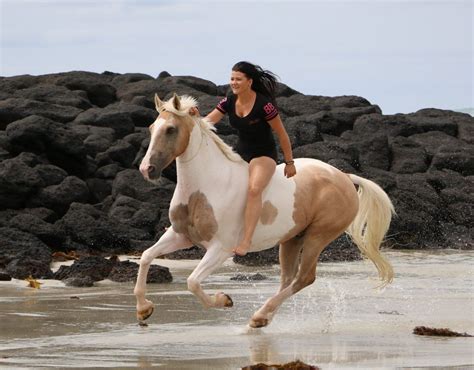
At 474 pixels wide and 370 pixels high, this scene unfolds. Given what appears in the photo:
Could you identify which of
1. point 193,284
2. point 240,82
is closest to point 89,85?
point 240,82

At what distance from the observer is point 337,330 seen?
10.6 m

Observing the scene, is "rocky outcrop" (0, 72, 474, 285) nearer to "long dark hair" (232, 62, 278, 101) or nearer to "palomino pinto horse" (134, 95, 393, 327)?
"palomino pinto horse" (134, 95, 393, 327)

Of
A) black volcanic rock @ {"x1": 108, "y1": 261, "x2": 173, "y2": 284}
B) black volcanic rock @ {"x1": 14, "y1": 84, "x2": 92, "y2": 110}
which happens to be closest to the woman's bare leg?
black volcanic rock @ {"x1": 108, "y1": 261, "x2": 173, "y2": 284}

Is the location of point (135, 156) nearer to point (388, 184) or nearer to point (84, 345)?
point (388, 184)

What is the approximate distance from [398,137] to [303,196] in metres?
24.0

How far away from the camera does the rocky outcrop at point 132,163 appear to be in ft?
66.7

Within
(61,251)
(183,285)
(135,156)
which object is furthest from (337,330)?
(135,156)

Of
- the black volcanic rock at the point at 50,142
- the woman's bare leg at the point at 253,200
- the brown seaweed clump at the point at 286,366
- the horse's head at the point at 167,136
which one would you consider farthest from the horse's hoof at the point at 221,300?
the black volcanic rock at the point at 50,142

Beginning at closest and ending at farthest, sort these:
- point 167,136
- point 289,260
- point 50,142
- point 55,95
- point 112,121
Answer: point 167,136 → point 289,260 → point 50,142 → point 112,121 → point 55,95

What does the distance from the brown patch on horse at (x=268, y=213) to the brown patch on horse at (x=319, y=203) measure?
25 cm

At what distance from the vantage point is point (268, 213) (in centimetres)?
1053

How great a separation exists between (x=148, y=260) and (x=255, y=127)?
1555 millimetres

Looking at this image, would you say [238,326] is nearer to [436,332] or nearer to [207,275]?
[207,275]

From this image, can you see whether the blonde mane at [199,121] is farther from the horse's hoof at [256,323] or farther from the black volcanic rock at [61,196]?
the black volcanic rock at [61,196]
